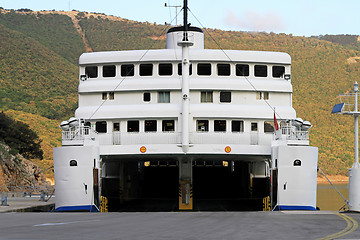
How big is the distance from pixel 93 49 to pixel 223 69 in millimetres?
143699

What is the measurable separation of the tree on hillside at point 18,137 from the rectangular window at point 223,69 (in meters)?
40.2

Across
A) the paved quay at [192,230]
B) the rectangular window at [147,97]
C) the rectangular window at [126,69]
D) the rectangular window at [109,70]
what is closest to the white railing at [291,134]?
the rectangular window at [147,97]

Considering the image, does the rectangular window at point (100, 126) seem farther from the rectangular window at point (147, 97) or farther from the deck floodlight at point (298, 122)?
the deck floodlight at point (298, 122)

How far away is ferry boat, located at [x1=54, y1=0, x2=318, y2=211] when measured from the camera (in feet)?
→ 94.0

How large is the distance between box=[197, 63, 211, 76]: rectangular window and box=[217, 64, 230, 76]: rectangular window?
1.82 feet

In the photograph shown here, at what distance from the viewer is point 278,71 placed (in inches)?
1346

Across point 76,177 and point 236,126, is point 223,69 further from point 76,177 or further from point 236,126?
point 76,177

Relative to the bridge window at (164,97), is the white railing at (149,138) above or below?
below

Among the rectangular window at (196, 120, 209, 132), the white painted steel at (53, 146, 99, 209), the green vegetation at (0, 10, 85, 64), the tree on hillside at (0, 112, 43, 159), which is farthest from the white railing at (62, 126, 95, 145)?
the green vegetation at (0, 10, 85, 64)

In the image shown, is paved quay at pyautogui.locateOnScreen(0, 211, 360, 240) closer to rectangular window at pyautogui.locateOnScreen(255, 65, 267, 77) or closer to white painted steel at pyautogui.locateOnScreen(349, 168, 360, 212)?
white painted steel at pyautogui.locateOnScreen(349, 168, 360, 212)

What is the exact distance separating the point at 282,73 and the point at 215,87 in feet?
14.2

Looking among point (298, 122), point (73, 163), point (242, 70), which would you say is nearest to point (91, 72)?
Result: point (73, 163)

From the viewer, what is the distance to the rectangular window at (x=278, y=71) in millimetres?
34022

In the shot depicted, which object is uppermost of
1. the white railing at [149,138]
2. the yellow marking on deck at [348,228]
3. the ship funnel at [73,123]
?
the ship funnel at [73,123]
